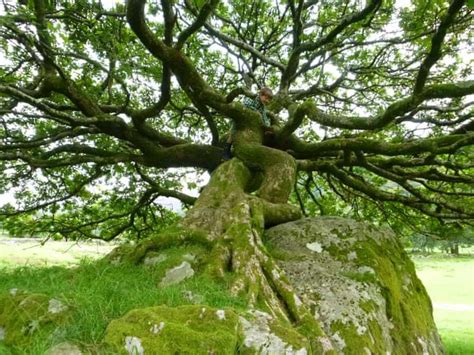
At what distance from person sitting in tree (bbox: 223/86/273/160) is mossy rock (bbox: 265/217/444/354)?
263 cm

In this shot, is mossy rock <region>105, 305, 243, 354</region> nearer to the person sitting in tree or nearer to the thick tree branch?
the thick tree branch

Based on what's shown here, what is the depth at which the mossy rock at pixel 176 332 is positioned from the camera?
7.77ft

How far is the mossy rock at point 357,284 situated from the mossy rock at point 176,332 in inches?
71.0

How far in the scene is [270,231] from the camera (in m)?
5.61

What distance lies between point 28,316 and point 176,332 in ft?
4.30

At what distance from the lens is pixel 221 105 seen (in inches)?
282

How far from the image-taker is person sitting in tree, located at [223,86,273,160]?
766cm

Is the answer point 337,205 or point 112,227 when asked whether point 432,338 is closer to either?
point 337,205

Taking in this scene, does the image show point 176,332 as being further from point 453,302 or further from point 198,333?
point 453,302

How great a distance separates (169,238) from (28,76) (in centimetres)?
735

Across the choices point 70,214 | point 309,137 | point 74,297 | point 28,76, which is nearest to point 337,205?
point 309,137

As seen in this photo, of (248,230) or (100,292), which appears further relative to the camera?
(248,230)

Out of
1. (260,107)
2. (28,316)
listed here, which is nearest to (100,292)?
(28,316)

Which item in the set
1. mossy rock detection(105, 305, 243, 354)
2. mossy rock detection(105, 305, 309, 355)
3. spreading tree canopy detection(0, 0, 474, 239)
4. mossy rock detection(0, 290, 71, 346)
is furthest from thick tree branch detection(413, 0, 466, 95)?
mossy rock detection(0, 290, 71, 346)
